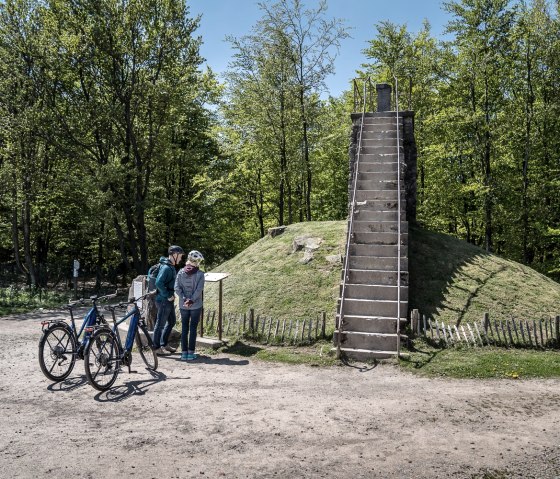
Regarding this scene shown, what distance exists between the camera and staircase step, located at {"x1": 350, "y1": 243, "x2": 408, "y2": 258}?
13.0 m

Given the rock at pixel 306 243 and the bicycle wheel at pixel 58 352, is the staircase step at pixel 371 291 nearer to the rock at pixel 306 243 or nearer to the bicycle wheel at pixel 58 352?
the rock at pixel 306 243

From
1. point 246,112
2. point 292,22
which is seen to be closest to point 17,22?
point 246,112

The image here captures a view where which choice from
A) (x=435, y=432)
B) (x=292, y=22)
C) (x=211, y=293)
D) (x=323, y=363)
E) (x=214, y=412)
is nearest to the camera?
(x=435, y=432)

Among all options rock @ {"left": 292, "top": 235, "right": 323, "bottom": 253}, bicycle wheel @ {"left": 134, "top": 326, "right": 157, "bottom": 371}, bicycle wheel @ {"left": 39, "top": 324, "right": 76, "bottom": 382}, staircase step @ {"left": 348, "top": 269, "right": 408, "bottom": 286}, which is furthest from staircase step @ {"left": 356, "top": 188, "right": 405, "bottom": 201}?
bicycle wheel @ {"left": 39, "top": 324, "right": 76, "bottom": 382}

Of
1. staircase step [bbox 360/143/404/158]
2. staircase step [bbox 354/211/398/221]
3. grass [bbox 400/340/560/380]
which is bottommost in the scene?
grass [bbox 400/340/560/380]

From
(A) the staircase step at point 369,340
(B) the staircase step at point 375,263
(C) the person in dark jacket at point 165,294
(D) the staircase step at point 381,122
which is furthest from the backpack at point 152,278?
(D) the staircase step at point 381,122

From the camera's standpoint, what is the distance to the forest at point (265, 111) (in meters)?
23.5

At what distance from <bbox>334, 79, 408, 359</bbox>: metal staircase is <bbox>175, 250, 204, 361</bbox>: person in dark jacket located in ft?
10.4

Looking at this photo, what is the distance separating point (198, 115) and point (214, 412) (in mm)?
27798

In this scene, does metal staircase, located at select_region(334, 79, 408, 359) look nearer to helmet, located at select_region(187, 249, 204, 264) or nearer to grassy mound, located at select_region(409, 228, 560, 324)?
grassy mound, located at select_region(409, 228, 560, 324)

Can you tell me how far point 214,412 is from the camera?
7043mm

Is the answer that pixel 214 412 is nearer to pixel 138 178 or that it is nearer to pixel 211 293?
pixel 211 293

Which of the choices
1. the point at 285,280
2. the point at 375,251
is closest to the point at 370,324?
the point at 375,251

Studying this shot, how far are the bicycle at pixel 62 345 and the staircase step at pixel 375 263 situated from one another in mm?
6903
